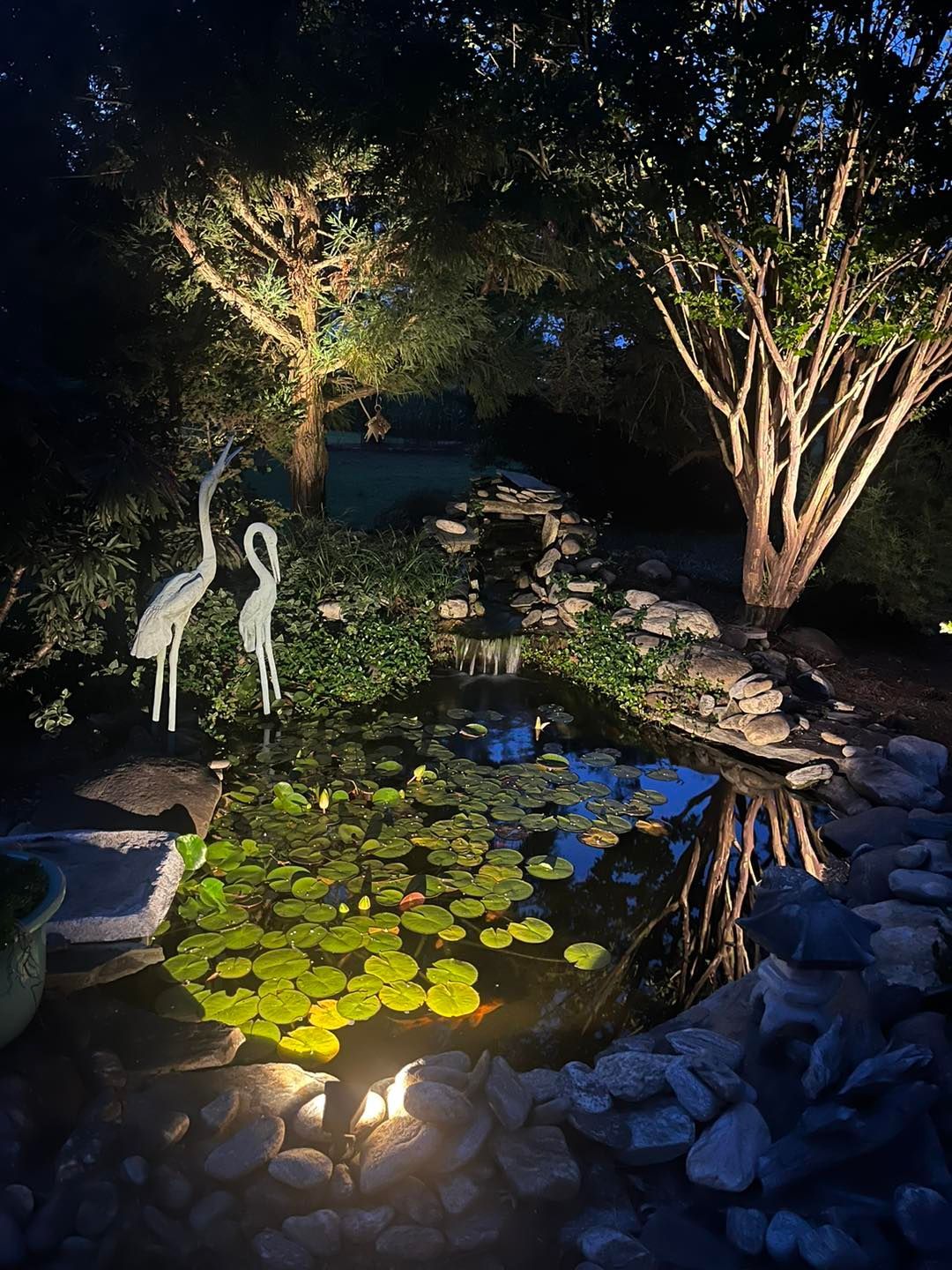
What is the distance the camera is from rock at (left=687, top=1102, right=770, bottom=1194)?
2830 mm

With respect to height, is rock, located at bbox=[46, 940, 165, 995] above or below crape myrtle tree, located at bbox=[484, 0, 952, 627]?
below

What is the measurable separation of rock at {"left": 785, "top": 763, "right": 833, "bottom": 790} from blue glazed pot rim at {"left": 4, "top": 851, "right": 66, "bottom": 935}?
5.17 m

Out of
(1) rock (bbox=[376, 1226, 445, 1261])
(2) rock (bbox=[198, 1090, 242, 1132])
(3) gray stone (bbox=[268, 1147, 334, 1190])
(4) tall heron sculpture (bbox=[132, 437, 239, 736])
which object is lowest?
(2) rock (bbox=[198, 1090, 242, 1132])

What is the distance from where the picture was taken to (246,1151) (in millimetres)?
2914

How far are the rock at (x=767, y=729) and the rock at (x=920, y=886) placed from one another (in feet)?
7.46

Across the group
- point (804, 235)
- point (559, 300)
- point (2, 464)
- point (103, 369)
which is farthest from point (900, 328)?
point (2, 464)

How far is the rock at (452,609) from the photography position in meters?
9.18

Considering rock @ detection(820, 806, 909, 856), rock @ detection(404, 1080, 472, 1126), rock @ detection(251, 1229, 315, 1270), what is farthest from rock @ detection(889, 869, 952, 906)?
rock @ detection(251, 1229, 315, 1270)

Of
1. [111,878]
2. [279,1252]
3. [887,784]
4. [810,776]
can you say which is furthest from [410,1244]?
[810,776]

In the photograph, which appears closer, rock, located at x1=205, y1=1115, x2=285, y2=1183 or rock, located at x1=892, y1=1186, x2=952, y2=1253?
rock, located at x1=892, y1=1186, x2=952, y2=1253

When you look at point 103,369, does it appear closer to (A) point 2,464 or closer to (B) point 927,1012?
(A) point 2,464

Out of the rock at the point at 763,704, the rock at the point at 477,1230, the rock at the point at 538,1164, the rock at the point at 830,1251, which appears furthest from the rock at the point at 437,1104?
the rock at the point at 763,704

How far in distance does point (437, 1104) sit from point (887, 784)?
14.0ft

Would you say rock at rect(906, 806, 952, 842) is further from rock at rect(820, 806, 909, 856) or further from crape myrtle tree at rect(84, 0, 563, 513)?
crape myrtle tree at rect(84, 0, 563, 513)
